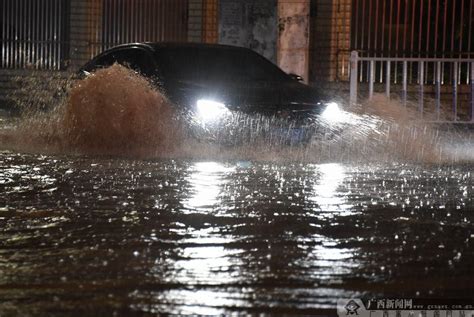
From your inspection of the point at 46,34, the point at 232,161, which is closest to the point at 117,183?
the point at 232,161

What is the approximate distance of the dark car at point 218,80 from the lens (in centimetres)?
1270

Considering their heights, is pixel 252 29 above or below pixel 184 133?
above

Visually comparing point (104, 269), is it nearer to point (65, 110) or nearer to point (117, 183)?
point (117, 183)

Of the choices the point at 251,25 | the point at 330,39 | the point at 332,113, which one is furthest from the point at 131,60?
the point at 330,39

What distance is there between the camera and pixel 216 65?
1374cm

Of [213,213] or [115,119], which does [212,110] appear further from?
[213,213]

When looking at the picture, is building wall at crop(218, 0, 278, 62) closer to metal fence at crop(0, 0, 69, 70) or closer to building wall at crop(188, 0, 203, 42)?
building wall at crop(188, 0, 203, 42)

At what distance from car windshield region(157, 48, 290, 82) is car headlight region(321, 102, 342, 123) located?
1.12 meters

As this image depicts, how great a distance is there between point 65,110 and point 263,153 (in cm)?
261

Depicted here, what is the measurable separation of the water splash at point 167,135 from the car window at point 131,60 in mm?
512

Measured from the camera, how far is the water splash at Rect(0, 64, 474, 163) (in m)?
12.7

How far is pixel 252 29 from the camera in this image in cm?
2023

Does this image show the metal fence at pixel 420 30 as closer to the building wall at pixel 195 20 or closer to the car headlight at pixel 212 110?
the building wall at pixel 195 20

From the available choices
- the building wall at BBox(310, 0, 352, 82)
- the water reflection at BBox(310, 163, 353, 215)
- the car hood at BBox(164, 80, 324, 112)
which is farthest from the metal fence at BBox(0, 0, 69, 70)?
the water reflection at BBox(310, 163, 353, 215)
